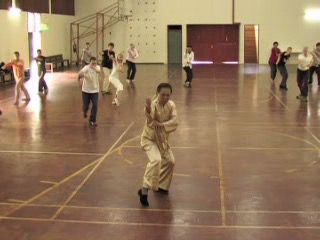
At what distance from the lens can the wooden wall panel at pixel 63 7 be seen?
33656 mm

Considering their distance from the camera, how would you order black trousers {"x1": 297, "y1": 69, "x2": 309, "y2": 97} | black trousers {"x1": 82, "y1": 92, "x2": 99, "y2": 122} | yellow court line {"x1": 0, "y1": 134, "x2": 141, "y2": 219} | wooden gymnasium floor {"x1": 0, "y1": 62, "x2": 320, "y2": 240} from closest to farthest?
1. wooden gymnasium floor {"x1": 0, "y1": 62, "x2": 320, "y2": 240}
2. yellow court line {"x1": 0, "y1": 134, "x2": 141, "y2": 219}
3. black trousers {"x1": 82, "y1": 92, "x2": 99, "y2": 122}
4. black trousers {"x1": 297, "y1": 69, "x2": 309, "y2": 97}

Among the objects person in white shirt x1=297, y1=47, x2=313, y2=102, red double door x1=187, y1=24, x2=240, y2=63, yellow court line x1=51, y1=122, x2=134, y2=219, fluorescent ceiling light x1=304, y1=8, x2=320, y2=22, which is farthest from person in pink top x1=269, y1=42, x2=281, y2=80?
fluorescent ceiling light x1=304, y1=8, x2=320, y2=22

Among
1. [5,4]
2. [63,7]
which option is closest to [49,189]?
[5,4]

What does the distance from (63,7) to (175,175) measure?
95.5ft

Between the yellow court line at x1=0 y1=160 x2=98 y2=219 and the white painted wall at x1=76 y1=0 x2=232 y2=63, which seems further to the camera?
the white painted wall at x1=76 y1=0 x2=232 y2=63

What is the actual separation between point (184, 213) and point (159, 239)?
956mm

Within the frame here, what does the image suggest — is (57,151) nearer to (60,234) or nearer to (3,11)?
(60,234)

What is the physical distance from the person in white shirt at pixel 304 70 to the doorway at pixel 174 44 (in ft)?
67.0

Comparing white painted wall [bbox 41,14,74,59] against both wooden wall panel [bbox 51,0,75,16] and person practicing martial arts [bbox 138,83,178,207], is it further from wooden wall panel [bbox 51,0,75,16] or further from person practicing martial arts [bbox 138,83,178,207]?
person practicing martial arts [bbox 138,83,178,207]

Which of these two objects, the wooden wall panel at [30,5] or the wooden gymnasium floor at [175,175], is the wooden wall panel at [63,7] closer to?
the wooden wall panel at [30,5]

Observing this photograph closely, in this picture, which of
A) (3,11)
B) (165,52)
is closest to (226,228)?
(3,11)

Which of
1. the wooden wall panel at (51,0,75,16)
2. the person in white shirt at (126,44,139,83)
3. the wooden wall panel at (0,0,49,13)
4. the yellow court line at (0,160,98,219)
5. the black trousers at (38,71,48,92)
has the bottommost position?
the yellow court line at (0,160,98,219)

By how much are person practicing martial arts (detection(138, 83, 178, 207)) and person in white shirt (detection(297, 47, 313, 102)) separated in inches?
439

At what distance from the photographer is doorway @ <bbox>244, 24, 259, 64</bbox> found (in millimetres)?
36469
